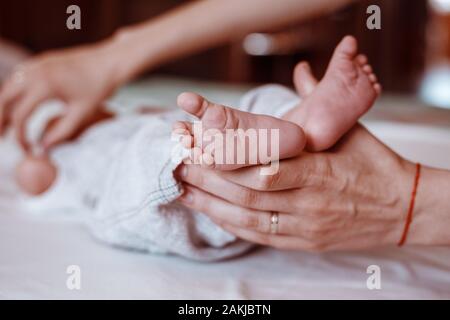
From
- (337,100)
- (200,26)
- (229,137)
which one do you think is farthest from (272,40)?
(229,137)

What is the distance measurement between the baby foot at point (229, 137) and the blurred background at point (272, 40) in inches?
62.5

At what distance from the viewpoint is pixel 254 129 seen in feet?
1.66

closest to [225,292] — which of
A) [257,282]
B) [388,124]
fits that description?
[257,282]

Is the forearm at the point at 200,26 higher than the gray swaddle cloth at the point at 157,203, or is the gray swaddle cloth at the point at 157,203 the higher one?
the forearm at the point at 200,26

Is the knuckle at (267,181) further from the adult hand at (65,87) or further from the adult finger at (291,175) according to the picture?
the adult hand at (65,87)

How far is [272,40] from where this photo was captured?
3260 millimetres

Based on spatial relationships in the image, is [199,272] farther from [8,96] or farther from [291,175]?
[8,96]

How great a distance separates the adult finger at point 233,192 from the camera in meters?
0.56

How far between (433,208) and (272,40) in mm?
2779

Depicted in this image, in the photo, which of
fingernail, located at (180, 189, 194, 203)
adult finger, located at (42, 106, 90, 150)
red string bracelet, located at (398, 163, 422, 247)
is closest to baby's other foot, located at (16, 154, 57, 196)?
adult finger, located at (42, 106, 90, 150)

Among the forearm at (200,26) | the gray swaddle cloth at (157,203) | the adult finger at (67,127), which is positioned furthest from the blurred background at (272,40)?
the gray swaddle cloth at (157,203)

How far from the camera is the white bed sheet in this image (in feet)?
1.87

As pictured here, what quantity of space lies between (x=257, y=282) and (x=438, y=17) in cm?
617

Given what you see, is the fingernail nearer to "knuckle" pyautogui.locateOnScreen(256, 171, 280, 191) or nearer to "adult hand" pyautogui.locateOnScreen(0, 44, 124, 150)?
"knuckle" pyautogui.locateOnScreen(256, 171, 280, 191)
